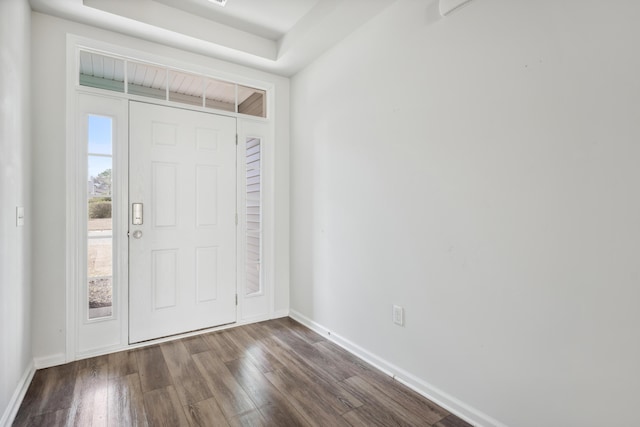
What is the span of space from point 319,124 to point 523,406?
250 cm

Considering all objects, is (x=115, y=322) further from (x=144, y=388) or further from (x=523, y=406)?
(x=523, y=406)

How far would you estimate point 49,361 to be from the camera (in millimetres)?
2320

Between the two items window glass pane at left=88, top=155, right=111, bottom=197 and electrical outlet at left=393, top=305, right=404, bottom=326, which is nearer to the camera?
electrical outlet at left=393, top=305, right=404, bottom=326

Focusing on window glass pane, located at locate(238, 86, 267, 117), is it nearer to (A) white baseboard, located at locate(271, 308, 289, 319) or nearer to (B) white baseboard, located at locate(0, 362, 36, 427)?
(A) white baseboard, located at locate(271, 308, 289, 319)

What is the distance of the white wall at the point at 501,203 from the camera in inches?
50.8

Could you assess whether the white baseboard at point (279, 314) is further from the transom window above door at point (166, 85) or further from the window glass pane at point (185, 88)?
the window glass pane at point (185, 88)

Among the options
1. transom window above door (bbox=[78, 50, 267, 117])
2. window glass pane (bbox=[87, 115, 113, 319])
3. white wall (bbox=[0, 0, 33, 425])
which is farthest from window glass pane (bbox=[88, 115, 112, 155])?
white wall (bbox=[0, 0, 33, 425])

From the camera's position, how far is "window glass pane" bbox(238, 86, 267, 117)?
3225 millimetres

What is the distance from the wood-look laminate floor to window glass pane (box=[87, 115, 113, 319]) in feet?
1.51

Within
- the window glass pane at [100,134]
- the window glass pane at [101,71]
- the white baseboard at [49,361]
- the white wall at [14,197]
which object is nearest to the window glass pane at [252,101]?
the window glass pane at [101,71]

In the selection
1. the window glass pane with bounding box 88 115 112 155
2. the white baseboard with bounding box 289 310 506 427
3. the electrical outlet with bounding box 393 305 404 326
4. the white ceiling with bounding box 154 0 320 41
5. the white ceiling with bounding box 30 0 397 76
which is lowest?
the white baseboard with bounding box 289 310 506 427

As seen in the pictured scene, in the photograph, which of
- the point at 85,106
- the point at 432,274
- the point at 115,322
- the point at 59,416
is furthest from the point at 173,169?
the point at 432,274

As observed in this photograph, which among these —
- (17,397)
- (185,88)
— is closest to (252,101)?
(185,88)

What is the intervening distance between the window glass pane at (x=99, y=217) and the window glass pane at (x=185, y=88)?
585 mm
